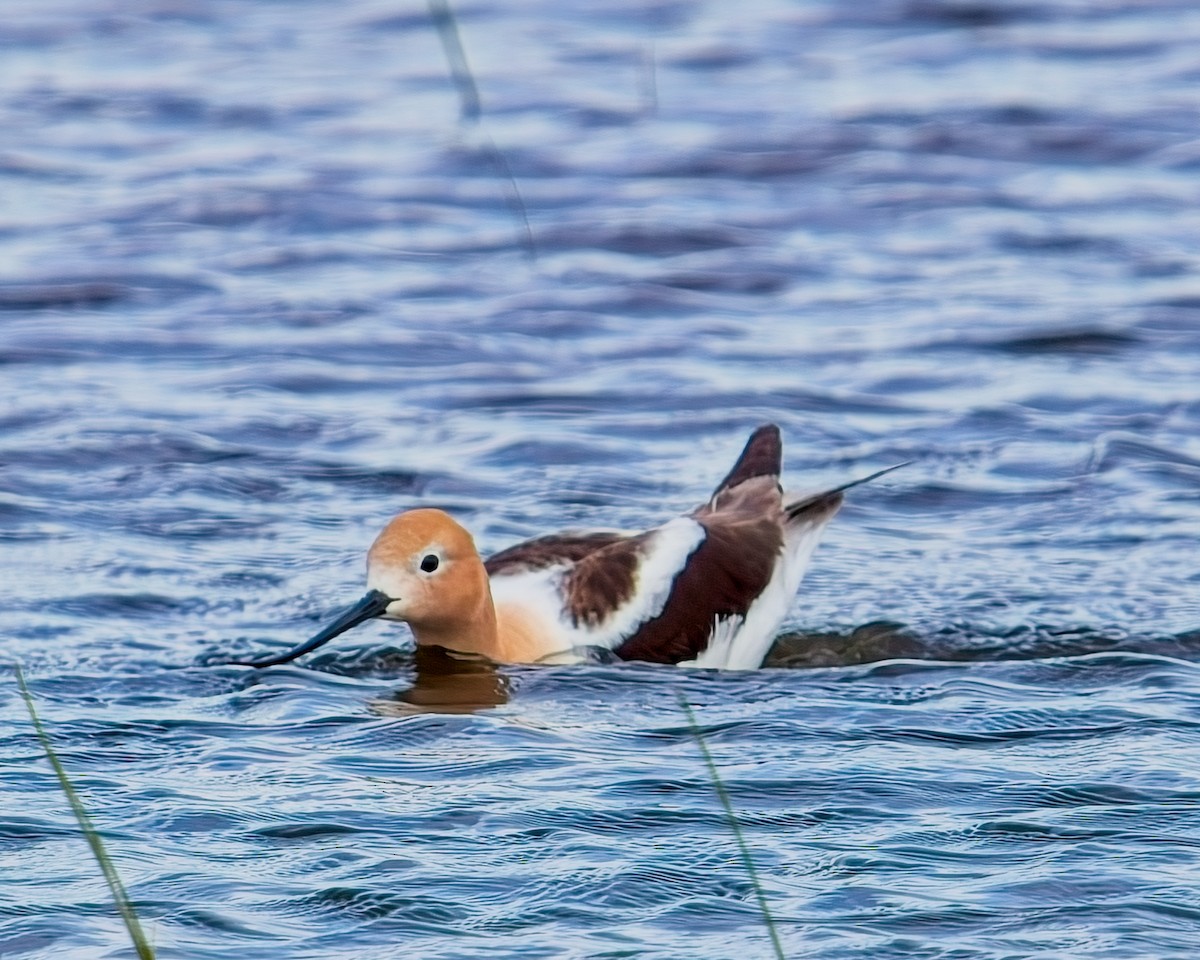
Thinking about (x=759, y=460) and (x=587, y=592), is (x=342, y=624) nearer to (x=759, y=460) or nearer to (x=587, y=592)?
(x=587, y=592)

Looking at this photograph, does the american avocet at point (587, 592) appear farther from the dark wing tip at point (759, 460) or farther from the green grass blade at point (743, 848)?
the green grass blade at point (743, 848)

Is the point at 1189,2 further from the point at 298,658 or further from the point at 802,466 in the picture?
the point at 298,658

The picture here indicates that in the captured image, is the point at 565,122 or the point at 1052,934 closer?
the point at 1052,934

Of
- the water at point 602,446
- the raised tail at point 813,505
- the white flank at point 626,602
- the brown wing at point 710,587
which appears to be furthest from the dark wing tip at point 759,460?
the white flank at point 626,602

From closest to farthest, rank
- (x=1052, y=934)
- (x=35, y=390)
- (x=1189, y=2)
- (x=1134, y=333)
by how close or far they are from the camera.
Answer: (x=1052, y=934) → (x=35, y=390) → (x=1134, y=333) → (x=1189, y=2)

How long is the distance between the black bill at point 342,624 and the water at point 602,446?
10 cm

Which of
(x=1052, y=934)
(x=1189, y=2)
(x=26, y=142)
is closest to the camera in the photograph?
(x=1052, y=934)

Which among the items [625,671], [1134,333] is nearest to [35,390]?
[625,671]

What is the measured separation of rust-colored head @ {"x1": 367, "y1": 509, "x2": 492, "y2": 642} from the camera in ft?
24.4

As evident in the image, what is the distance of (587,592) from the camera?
25.3 ft

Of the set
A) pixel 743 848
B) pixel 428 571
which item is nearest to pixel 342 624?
pixel 428 571

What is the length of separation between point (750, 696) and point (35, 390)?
4.57 meters

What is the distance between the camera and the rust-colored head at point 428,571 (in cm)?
743

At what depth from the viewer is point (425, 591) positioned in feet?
24.6
